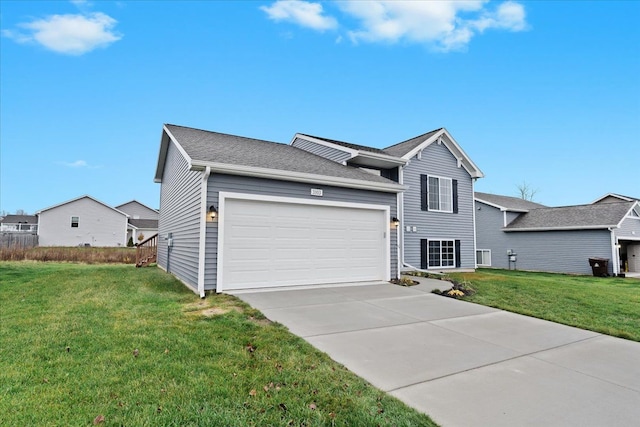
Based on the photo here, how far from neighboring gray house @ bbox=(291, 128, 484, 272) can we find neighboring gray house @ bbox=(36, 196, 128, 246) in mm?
28041

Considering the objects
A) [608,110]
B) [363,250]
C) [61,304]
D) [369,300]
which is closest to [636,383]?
[369,300]

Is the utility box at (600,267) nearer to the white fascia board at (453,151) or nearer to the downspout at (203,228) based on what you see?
the white fascia board at (453,151)

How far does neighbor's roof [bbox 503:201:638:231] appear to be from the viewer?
57.3 feet

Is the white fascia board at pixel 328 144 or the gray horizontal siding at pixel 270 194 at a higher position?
the white fascia board at pixel 328 144

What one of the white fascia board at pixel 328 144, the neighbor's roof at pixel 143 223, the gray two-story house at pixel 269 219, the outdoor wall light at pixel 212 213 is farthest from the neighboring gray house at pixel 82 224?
the outdoor wall light at pixel 212 213

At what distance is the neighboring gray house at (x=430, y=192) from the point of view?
13.9 m

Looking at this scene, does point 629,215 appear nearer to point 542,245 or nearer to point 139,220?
point 542,245

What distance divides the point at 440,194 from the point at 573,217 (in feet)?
31.3

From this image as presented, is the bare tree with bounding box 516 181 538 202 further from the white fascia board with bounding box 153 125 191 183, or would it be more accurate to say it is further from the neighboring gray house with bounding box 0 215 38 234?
the neighboring gray house with bounding box 0 215 38 234

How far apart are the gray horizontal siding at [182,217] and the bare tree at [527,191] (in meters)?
41.8

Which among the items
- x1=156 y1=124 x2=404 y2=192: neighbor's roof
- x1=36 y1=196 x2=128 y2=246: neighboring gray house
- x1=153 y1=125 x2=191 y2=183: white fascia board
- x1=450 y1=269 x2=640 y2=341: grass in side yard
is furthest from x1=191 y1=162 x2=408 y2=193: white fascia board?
x1=36 y1=196 x2=128 y2=246: neighboring gray house

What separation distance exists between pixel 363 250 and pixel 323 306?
3.29 metres

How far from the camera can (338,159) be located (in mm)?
12922

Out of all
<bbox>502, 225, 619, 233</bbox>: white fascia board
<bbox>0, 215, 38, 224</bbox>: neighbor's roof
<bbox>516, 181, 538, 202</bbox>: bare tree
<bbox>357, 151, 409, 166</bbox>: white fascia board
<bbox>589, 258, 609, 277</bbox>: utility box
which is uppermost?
<bbox>516, 181, 538, 202</bbox>: bare tree
